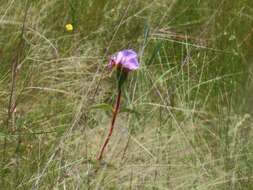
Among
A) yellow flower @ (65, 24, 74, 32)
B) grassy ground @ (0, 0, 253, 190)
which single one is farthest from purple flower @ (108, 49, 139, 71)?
yellow flower @ (65, 24, 74, 32)

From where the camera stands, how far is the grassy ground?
6.15 feet

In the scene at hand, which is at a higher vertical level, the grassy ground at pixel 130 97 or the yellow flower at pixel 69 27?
the yellow flower at pixel 69 27

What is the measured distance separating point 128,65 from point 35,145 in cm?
35

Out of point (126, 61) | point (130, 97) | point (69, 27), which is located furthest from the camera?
point (69, 27)

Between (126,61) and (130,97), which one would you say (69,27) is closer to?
(130,97)

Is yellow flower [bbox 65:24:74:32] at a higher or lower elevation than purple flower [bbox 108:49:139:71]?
higher

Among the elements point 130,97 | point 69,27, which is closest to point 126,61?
point 130,97

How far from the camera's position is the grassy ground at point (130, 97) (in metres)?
1.88

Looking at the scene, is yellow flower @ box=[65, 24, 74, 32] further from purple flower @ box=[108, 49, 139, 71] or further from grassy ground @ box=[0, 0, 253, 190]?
purple flower @ box=[108, 49, 139, 71]

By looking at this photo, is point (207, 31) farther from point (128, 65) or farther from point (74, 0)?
point (128, 65)

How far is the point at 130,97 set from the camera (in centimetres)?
220

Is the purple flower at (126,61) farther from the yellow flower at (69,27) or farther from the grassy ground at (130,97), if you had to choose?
the yellow flower at (69,27)

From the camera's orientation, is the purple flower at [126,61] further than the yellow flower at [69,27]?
No

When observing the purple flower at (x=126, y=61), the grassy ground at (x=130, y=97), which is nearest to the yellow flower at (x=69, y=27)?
the grassy ground at (x=130, y=97)
